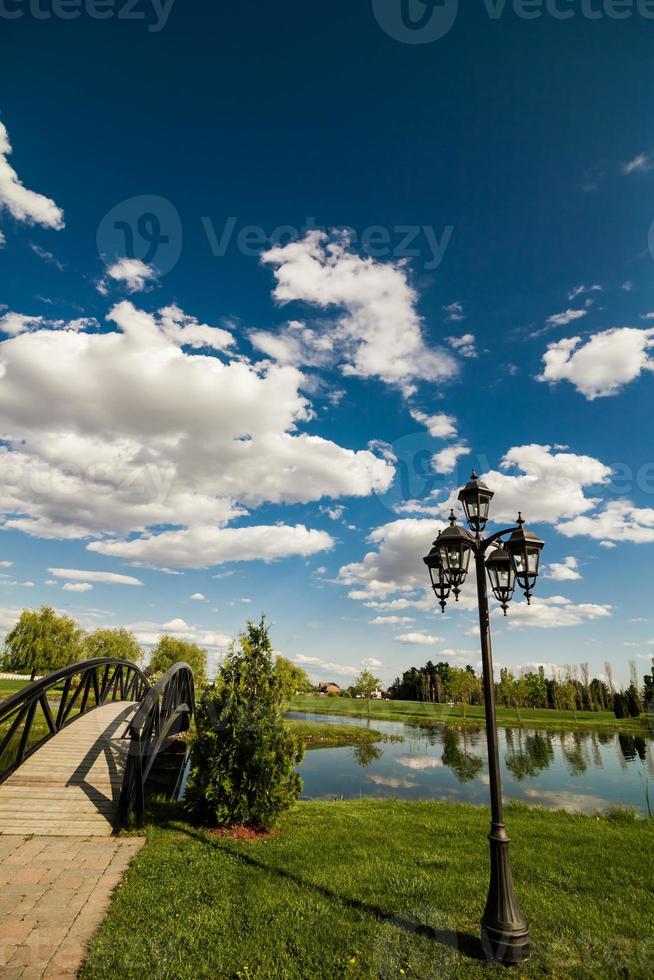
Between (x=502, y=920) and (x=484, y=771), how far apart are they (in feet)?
76.7

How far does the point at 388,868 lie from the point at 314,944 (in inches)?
111

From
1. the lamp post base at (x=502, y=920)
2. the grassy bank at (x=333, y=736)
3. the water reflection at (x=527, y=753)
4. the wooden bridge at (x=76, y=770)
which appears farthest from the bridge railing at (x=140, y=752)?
the grassy bank at (x=333, y=736)

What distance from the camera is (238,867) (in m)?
7.61

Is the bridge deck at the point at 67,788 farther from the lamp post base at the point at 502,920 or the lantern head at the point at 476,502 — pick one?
the lantern head at the point at 476,502

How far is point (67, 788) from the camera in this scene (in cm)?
1127

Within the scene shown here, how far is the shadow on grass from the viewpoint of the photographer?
5426mm

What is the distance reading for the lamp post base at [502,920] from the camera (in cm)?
520

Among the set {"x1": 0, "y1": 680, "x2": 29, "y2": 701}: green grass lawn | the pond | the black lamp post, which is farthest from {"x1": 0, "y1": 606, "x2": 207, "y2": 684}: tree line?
the black lamp post

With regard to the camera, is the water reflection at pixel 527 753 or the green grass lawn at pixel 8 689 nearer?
the water reflection at pixel 527 753

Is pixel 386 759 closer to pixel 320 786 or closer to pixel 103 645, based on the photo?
pixel 320 786

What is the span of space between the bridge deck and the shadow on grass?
5.35 feet

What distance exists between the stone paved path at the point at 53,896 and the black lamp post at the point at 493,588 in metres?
4.63

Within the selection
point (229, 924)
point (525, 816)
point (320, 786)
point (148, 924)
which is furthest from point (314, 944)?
point (320, 786)

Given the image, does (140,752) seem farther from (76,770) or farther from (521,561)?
(521,561)
